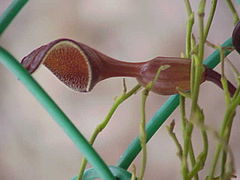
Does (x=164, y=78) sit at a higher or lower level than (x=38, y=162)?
→ higher

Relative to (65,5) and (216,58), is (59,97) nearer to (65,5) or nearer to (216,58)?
(65,5)

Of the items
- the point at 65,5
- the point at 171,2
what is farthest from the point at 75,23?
the point at 171,2

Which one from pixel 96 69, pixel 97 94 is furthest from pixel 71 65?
pixel 97 94

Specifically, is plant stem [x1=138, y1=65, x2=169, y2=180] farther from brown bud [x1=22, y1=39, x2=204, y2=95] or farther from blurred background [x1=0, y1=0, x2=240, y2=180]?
blurred background [x1=0, y1=0, x2=240, y2=180]

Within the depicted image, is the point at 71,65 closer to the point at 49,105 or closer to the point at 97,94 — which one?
the point at 49,105

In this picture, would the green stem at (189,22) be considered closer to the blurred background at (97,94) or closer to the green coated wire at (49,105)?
the green coated wire at (49,105)

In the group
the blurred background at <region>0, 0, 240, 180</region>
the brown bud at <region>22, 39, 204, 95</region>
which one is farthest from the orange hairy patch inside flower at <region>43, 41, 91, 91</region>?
the blurred background at <region>0, 0, 240, 180</region>

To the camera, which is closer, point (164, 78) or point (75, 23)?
point (164, 78)
